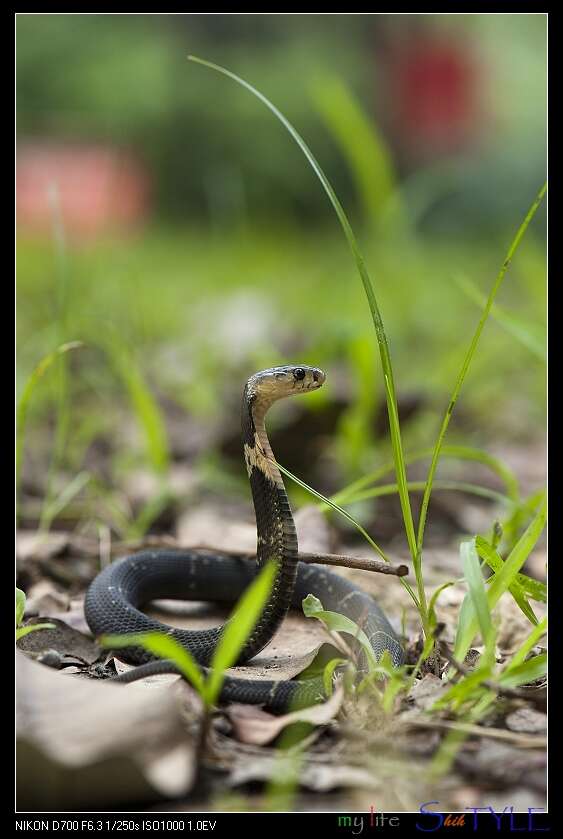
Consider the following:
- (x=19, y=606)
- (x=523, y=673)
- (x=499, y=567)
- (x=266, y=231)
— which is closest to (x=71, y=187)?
(x=266, y=231)

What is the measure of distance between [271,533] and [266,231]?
10.9 meters

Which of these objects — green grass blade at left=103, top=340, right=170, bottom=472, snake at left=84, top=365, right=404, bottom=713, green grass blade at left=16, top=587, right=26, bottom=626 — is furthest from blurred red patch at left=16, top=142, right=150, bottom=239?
green grass blade at left=16, top=587, right=26, bottom=626

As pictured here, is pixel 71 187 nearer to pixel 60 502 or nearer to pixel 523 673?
pixel 60 502

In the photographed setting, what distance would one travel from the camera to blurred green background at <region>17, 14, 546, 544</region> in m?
5.25

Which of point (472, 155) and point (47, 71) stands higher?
point (47, 71)

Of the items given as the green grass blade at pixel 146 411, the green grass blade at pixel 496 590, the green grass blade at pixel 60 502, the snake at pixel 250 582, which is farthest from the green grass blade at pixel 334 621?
the green grass blade at pixel 146 411

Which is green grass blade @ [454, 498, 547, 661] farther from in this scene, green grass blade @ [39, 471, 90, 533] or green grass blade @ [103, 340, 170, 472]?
green grass blade @ [103, 340, 170, 472]

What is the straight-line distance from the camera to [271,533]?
2.66 metres

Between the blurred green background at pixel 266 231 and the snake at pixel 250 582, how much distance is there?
3.00 feet
